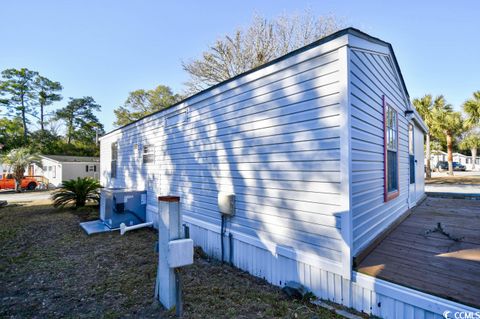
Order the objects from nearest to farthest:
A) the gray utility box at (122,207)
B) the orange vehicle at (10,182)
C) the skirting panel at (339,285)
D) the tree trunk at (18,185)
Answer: the skirting panel at (339,285)
the gray utility box at (122,207)
the tree trunk at (18,185)
the orange vehicle at (10,182)

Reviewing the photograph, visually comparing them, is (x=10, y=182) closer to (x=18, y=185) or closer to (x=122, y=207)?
(x=18, y=185)

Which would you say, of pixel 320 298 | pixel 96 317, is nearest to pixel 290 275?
pixel 320 298

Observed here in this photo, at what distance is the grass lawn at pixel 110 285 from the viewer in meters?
2.65

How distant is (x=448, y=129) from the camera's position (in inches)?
846

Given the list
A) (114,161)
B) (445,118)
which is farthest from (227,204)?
(445,118)

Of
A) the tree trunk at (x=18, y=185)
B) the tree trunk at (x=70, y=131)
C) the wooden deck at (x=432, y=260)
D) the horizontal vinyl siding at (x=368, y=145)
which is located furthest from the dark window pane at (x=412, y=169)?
the tree trunk at (x=70, y=131)

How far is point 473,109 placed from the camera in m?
20.2

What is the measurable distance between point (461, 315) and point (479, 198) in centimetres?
800

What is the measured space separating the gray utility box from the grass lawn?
98cm

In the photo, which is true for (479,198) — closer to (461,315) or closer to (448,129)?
(461,315)

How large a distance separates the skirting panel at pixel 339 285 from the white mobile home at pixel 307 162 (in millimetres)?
15

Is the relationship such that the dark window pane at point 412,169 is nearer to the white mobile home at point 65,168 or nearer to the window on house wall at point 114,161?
the window on house wall at point 114,161

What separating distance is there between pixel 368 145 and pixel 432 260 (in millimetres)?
1523

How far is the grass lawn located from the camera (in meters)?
2.65
